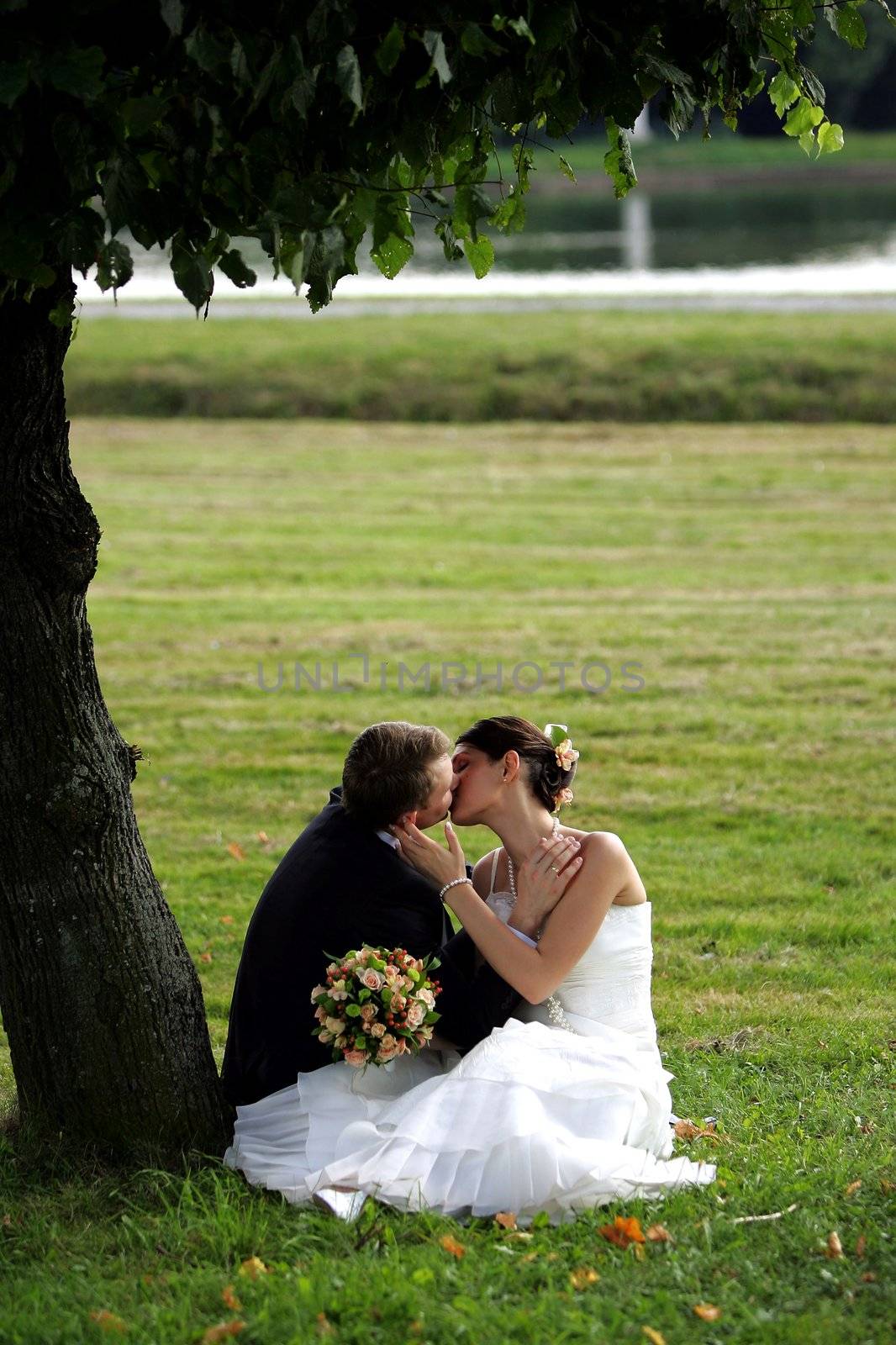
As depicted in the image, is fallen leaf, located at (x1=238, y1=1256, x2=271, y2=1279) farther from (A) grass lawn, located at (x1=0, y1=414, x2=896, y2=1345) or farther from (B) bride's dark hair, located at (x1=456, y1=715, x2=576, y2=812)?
(B) bride's dark hair, located at (x1=456, y1=715, x2=576, y2=812)

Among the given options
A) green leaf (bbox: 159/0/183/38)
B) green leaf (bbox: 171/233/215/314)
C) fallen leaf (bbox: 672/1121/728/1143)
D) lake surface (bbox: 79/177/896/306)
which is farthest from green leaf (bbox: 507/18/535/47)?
lake surface (bbox: 79/177/896/306)

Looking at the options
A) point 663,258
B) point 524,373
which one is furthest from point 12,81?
point 663,258

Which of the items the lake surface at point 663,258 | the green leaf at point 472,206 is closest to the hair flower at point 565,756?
the green leaf at point 472,206

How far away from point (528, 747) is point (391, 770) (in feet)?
1.65

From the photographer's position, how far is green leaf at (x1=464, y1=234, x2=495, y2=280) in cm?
407

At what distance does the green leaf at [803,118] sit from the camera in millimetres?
4344

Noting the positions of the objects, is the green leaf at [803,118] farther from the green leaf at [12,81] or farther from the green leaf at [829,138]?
the green leaf at [12,81]

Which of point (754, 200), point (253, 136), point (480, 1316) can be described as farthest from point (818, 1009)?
point (754, 200)

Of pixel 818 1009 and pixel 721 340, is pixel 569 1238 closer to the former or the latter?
pixel 818 1009

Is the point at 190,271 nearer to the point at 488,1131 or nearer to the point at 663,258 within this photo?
the point at 488,1131

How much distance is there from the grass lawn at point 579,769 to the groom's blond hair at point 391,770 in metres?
1.12

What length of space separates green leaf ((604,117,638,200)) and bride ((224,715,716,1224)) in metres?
1.62

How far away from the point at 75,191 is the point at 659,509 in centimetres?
1141

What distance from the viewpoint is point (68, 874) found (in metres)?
4.32
